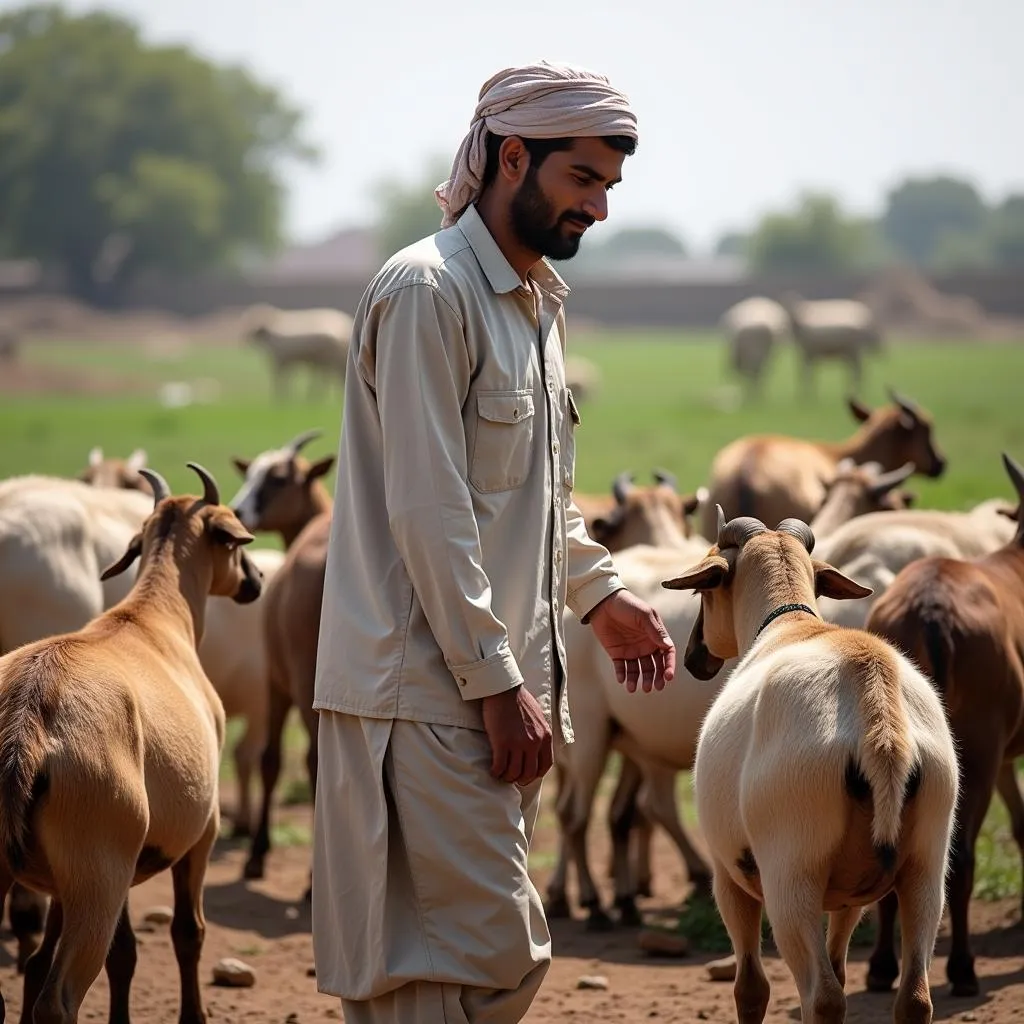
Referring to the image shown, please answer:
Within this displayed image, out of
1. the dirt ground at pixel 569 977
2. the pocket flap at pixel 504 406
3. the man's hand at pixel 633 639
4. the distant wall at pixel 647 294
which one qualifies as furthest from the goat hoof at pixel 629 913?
the distant wall at pixel 647 294

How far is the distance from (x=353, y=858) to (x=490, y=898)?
0.35 metres

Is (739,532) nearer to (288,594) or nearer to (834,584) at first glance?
(834,584)

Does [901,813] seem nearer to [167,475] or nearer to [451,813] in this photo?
[451,813]

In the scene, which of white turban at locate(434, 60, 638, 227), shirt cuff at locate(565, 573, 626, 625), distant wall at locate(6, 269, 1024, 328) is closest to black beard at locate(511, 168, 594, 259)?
white turban at locate(434, 60, 638, 227)

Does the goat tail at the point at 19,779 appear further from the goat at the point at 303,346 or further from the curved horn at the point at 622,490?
the goat at the point at 303,346

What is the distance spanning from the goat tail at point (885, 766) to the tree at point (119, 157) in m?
74.3

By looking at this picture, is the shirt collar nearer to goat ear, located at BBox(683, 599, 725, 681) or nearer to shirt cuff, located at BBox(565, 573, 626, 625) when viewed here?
shirt cuff, located at BBox(565, 573, 626, 625)

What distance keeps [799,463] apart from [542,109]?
7505 millimetres

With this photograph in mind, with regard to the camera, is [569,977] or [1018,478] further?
[1018,478]

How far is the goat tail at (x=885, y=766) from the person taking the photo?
166 inches

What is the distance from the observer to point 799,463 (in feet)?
37.2

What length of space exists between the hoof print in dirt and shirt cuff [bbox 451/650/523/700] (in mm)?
3185

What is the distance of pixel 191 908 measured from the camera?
5898 mm

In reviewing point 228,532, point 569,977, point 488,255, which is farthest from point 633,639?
point 569,977
